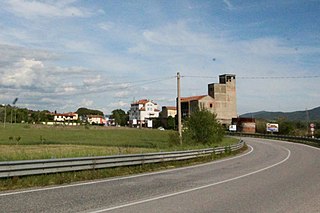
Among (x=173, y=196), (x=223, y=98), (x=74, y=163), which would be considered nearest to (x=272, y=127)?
(x=223, y=98)

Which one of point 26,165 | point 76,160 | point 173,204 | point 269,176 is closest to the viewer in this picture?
point 173,204

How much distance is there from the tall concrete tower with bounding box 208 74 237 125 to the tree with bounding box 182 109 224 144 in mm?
97397

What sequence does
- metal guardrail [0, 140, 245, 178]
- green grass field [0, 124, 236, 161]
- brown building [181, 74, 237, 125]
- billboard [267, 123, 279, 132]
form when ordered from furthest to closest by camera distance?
brown building [181, 74, 237, 125]
billboard [267, 123, 279, 132]
green grass field [0, 124, 236, 161]
metal guardrail [0, 140, 245, 178]

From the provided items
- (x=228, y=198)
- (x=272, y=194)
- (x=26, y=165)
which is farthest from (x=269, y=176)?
(x=26, y=165)

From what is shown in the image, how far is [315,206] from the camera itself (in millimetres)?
9070

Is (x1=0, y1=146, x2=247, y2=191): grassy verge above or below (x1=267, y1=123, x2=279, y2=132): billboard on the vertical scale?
below

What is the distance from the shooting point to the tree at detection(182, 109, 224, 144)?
124 feet

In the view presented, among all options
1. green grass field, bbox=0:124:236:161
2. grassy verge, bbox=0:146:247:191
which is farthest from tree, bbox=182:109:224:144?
grassy verge, bbox=0:146:247:191

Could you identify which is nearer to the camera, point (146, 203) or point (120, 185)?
point (146, 203)

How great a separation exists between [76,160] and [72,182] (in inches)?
50.1

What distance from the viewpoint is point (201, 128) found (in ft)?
124

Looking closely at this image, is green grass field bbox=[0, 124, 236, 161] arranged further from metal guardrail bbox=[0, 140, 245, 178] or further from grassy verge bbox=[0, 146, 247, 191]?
grassy verge bbox=[0, 146, 247, 191]

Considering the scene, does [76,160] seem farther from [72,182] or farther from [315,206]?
[315,206]

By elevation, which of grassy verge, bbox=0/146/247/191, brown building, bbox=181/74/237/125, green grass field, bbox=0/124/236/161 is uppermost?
brown building, bbox=181/74/237/125
